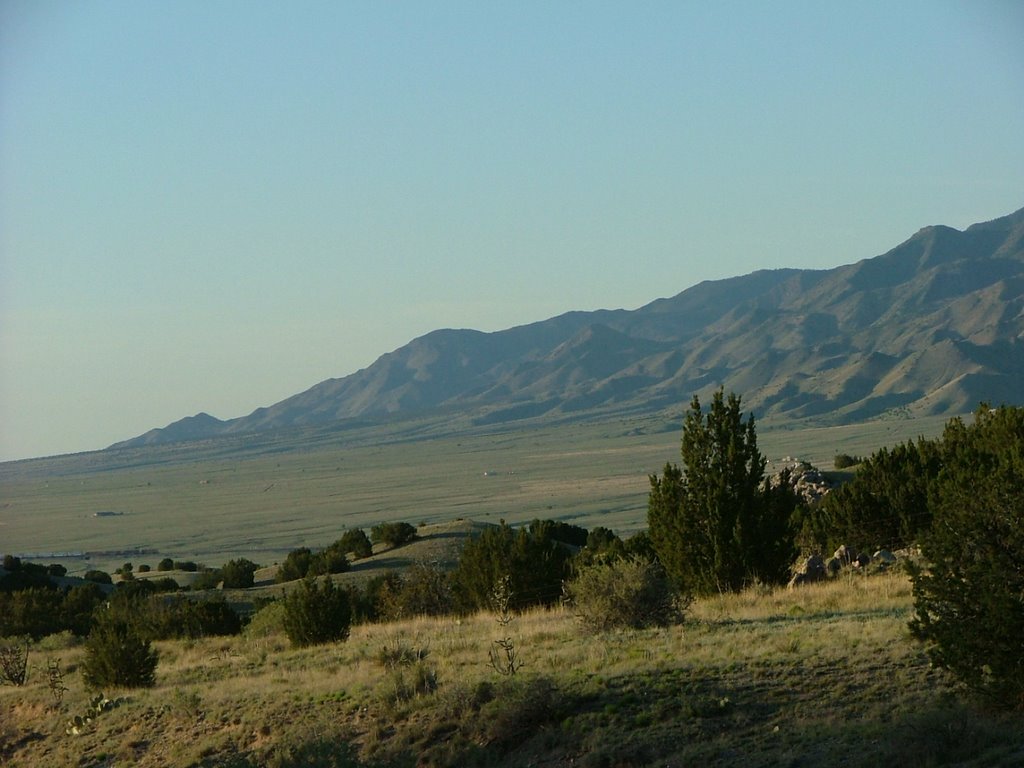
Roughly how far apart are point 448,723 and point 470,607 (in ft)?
54.8

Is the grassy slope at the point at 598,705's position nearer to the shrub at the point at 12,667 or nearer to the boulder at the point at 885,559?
the shrub at the point at 12,667

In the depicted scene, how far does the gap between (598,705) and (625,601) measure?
481 cm

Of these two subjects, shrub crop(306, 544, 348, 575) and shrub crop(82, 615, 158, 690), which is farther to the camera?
shrub crop(306, 544, 348, 575)

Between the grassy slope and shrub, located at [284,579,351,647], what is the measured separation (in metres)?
2.41

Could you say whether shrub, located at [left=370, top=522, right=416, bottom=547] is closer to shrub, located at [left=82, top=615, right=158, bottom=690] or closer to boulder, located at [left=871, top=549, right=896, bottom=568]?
boulder, located at [left=871, top=549, right=896, bottom=568]

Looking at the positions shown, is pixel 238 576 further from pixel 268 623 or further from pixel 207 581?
pixel 268 623

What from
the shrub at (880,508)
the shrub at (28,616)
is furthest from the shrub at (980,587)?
the shrub at (28,616)

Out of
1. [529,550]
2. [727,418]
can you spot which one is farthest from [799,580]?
[529,550]

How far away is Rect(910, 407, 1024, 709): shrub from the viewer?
40.0ft

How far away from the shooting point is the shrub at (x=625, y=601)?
2019 centimetres

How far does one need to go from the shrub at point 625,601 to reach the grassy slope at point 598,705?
20.0 inches

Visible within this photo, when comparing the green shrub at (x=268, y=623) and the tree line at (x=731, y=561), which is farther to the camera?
the green shrub at (x=268, y=623)

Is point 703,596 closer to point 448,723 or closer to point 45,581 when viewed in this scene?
point 448,723

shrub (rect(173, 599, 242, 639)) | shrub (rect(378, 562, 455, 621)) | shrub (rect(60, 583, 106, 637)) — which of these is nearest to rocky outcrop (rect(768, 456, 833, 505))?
shrub (rect(378, 562, 455, 621))
